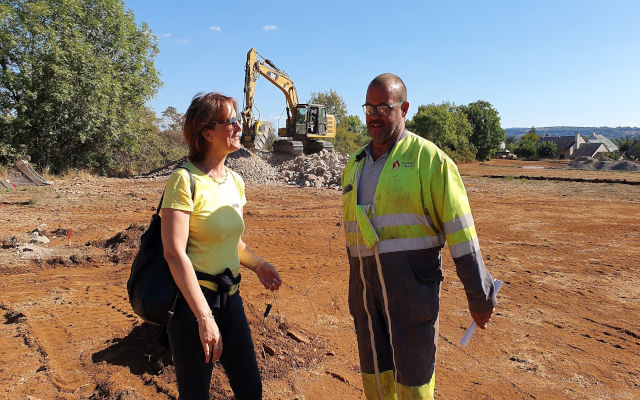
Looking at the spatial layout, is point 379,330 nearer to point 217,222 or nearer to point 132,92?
point 217,222

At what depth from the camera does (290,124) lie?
79.3 ft

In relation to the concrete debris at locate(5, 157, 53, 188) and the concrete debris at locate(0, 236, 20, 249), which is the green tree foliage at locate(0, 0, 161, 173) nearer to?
the concrete debris at locate(5, 157, 53, 188)

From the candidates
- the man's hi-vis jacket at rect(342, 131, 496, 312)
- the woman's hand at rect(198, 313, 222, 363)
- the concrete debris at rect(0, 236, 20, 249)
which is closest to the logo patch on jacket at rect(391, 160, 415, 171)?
the man's hi-vis jacket at rect(342, 131, 496, 312)

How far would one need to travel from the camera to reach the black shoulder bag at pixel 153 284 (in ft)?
6.44

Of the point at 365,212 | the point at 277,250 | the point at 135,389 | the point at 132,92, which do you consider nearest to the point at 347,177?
the point at 365,212

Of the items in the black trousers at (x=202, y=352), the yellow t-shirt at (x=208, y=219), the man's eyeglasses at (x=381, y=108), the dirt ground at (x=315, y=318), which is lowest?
the dirt ground at (x=315, y=318)

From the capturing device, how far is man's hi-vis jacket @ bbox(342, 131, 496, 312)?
2240 millimetres

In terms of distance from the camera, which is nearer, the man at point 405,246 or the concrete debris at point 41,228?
the man at point 405,246

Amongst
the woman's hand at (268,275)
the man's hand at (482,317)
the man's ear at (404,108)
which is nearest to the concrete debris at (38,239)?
the woman's hand at (268,275)

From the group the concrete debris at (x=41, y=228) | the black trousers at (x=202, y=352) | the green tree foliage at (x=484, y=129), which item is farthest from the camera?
the green tree foliage at (x=484, y=129)

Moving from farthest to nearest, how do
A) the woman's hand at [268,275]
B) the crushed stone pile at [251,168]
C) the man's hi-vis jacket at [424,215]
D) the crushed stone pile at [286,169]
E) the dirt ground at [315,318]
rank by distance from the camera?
the crushed stone pile at [251,168], the crushed stone pile at [286,169], the dirt ground at [315,318], the woman's hand at [268,275], the man's hi-vis jacket at [424,215]

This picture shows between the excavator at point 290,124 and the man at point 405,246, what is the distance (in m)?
19.0

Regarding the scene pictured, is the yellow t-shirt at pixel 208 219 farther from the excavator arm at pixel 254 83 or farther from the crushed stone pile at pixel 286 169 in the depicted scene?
the excavator arm at pixel 254 83

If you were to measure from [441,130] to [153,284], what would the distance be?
46603 millimetres
